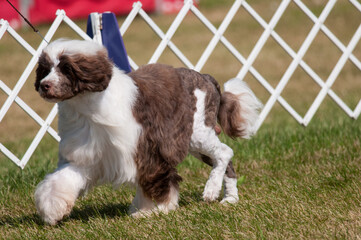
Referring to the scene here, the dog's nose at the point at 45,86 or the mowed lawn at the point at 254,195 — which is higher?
the dog's nose at the point at 45,86

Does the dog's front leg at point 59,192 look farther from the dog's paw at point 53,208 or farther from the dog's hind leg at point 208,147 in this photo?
the dog's hind leg at point 208,147

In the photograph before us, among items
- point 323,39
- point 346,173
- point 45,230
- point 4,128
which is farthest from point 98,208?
point 323,39

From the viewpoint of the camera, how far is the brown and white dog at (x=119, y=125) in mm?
3619

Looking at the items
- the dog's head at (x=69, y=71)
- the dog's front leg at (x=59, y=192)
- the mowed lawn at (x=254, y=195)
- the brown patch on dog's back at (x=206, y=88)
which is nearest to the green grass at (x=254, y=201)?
the mowed lawn at (x=254, y=195)

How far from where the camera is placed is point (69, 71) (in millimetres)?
3598

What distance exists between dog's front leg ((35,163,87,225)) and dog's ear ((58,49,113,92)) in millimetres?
554

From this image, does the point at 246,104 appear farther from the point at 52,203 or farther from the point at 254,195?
the point at 52,203

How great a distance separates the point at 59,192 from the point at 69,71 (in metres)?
0.73

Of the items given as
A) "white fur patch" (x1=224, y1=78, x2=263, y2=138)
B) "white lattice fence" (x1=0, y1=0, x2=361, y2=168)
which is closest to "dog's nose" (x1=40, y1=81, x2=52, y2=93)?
"white fur patch" (x1=224, y1=78, x2=263, y2=138)

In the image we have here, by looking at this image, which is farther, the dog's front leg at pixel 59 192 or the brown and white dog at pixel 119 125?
the dog's front leg at pixel 59 192

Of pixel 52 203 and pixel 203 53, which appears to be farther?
pixel 203 53

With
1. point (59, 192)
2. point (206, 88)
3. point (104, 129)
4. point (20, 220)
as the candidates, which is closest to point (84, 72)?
point (104, 129)

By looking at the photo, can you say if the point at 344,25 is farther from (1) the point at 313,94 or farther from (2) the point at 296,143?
(2) the point at 296,143

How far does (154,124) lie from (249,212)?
0.78 metres
